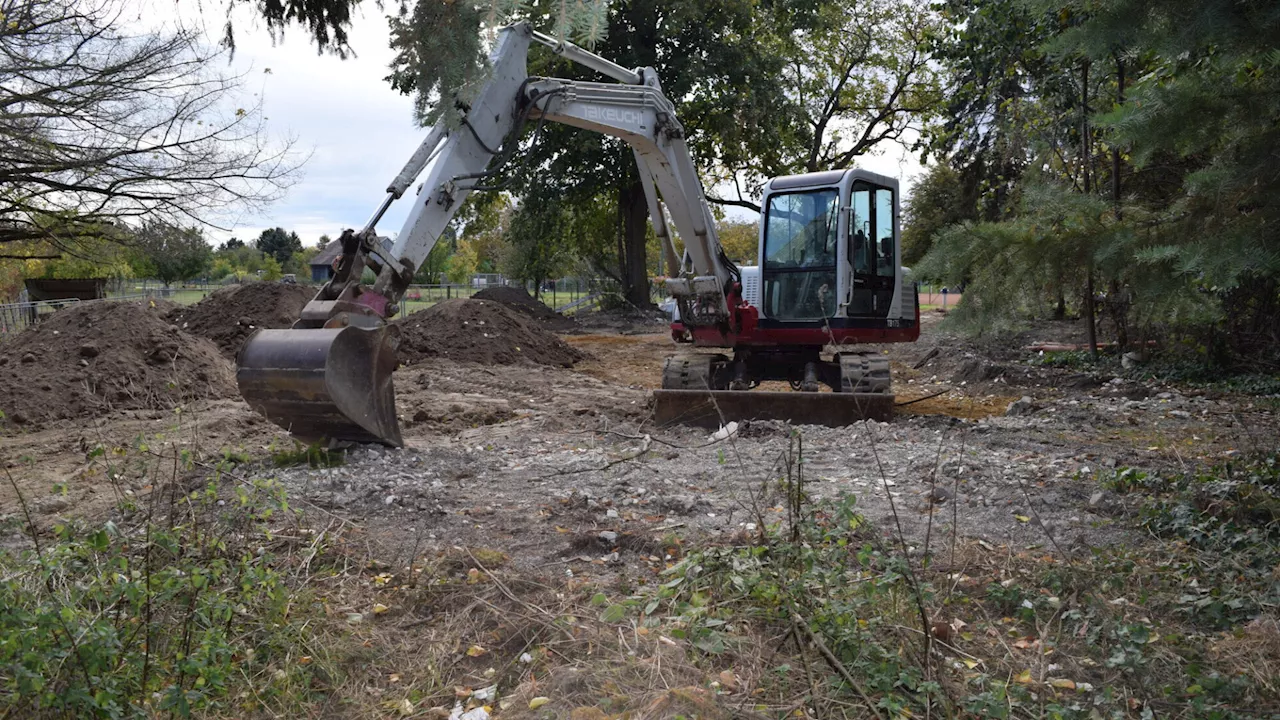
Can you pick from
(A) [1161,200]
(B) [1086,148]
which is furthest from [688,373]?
(B) [1086,148]

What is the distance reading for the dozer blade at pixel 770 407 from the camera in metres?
8.20

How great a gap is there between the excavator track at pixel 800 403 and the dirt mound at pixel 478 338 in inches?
238

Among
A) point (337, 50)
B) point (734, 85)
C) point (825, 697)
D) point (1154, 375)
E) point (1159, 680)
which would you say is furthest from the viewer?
point (734, 85)

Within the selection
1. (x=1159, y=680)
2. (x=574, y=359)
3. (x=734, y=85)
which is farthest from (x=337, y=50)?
(x=734, y=85)

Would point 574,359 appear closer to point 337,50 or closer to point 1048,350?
point 1048,350

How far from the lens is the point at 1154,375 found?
11.0m

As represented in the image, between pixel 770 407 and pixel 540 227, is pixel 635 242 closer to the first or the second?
pixel 540 227

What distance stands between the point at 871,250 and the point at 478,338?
739 cm

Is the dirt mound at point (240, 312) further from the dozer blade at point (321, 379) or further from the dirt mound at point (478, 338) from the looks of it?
the dozer blade at point (321, 379)

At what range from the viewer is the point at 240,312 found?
1484 centimetres

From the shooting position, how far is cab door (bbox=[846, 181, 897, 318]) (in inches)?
358

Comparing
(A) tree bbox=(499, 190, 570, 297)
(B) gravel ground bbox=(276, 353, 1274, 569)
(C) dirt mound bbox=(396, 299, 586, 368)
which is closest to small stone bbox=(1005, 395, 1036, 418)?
(B) gravel ground bbox=(276, 353, 1274, 569)

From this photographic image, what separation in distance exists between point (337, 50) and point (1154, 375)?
1008 centimetres

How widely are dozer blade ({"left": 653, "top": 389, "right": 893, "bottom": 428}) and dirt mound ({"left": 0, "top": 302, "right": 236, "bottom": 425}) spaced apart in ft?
16.5
